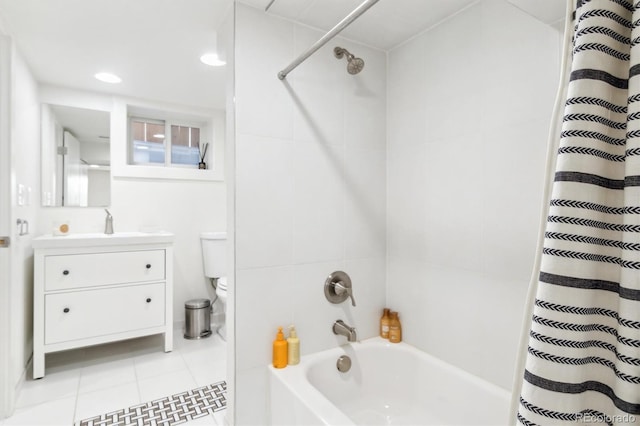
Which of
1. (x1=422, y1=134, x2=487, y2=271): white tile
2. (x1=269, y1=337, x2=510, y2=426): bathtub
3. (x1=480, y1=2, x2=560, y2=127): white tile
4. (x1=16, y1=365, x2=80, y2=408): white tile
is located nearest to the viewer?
(x1=480, y1=2, x2=560, y2=127): white tile

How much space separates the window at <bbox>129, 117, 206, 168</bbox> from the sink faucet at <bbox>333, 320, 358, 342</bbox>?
231 centimetres

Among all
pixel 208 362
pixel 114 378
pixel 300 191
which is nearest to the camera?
pixel 300 191

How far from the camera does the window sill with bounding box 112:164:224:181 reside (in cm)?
297

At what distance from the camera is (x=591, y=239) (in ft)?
1.52

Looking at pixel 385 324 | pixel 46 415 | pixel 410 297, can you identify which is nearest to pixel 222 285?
pixel 46 415

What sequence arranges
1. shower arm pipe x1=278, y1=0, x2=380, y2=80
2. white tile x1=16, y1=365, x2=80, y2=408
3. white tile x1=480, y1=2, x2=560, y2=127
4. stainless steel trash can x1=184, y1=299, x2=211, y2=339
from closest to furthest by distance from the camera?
shower arm pipe x1=278, y1=0, x2=380, y2=80 → white tile x1=480, y1=2, x2=560, y2=127 → white tile x1=16, y1=365, x2=80, y2=408 → stainless steel trash can x1=184, y1=299, x2=211, y2=339

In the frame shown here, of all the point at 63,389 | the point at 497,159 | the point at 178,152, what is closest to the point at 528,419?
the point at 497,159

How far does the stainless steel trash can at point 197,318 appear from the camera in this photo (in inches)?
118

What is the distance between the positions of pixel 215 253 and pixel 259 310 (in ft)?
5.73

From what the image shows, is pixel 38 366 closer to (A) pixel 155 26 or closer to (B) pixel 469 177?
(A) pixel 155 26

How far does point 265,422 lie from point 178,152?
101 inches

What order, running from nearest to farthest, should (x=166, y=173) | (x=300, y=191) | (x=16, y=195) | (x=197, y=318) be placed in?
(x=300, y=191), (x=16, y=195), (x=197, y=318), (x=166, y=173)

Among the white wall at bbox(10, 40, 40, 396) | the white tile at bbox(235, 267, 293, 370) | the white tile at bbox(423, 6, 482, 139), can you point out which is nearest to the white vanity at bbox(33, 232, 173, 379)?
the white wall at bbox(10, 40, 40, 396)

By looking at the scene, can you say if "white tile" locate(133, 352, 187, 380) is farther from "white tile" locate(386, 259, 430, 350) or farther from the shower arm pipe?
Result: the shower arm pipe
